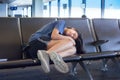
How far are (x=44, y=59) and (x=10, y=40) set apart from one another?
2.54 ft

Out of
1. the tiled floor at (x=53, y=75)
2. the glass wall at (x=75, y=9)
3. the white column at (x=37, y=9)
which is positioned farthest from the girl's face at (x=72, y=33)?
the glass wall at (x=75, y=9)

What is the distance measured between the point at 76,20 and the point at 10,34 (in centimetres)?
109

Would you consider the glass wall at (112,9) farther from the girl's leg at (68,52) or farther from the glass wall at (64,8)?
Answer: the girl's leg at (68,52)

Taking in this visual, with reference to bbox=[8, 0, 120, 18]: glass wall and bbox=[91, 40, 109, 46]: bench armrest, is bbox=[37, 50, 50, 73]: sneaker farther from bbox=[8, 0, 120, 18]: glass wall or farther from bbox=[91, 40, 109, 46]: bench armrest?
bbox=[8, 0, 120, 18]: glass wall

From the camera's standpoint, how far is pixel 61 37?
3621 millimetres

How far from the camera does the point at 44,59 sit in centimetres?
326

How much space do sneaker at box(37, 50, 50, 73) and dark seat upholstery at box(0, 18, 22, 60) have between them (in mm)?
558

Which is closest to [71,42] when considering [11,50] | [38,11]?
[11,50]

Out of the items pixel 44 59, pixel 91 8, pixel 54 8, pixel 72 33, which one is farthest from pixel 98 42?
pixel 54 8

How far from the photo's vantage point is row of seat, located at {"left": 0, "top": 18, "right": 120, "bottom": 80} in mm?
3612

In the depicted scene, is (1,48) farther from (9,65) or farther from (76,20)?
(76,20)

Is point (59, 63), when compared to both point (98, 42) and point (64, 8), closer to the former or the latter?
point (98, 42)

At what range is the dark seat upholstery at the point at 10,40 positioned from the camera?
12.3 feet

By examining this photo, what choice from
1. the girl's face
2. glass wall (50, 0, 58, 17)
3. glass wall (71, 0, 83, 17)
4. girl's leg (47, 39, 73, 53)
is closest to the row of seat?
girl's leg (47, 39, 73, 53)
